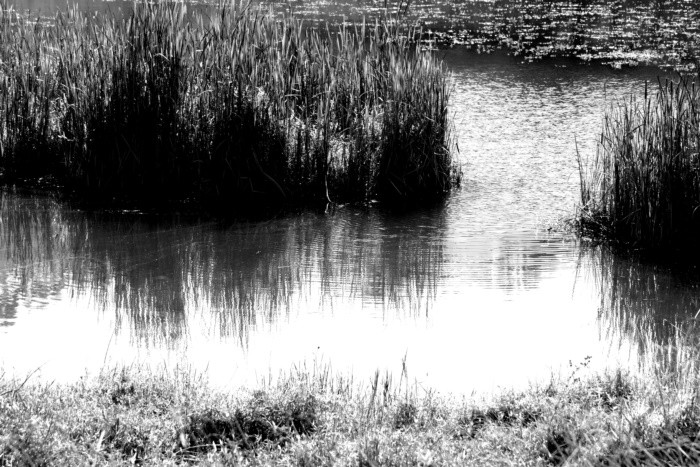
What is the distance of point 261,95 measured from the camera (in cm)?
823

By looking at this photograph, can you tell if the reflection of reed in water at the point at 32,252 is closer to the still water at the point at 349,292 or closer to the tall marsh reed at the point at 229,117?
the still water at the point at 349,292

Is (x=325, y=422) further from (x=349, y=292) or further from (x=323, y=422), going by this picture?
(x=349, y=292)

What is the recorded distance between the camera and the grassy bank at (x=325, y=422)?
364 centimetres

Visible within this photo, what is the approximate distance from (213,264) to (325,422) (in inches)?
125

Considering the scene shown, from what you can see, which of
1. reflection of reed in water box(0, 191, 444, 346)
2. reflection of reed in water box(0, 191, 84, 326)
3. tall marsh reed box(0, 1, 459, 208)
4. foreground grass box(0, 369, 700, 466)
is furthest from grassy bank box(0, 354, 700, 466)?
tall marsh reed box(0, 1, 459, 208)

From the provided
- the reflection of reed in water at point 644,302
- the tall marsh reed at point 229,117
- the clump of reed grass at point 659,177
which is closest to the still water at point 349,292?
the reflection of reed in water at point 644,302

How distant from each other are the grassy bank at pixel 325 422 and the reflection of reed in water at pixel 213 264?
1.29m

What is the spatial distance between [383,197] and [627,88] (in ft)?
15.7

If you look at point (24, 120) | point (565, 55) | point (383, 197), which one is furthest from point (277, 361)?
point (565, 55)

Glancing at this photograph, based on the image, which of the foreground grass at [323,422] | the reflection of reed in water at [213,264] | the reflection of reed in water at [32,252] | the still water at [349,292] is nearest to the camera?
the foreground grass at [323,422]

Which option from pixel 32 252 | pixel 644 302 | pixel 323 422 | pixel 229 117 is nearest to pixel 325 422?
pixel 323 422

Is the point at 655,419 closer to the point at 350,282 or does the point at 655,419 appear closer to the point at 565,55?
the point at 350,282

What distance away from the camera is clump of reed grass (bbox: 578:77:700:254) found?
6.93 meters

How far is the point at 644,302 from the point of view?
20.5 ft
